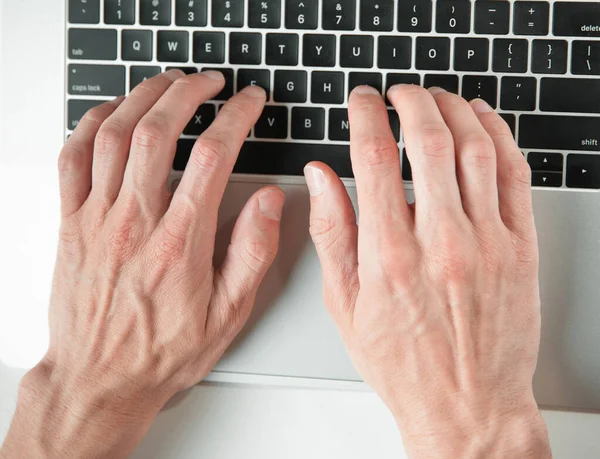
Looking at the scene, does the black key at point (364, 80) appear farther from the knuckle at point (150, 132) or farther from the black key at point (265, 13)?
the knuckle at point (150, 132)

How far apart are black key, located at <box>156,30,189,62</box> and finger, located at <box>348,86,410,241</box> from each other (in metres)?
0.27

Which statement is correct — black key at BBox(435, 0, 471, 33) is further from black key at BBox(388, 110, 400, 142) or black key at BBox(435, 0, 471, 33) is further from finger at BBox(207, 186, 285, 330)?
finger at BBox(207, 186, 285, 330)

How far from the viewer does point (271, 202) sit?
26.0 inches

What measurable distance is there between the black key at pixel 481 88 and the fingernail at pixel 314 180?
0.24 metres

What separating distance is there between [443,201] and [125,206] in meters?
0.42

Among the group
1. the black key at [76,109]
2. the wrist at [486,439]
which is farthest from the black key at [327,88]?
the wrist at [486,439]

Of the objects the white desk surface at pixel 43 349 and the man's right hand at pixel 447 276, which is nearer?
the man's right hand at pixel 447 276

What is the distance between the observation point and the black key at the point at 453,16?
667 mm

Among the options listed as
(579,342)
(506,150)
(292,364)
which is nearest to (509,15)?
(506,150)

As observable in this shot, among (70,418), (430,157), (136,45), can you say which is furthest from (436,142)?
(70,418)

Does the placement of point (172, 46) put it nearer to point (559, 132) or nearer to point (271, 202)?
point (271, 202)

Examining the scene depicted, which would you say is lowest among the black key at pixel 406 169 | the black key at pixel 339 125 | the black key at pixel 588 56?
the black key at pixel 406 169

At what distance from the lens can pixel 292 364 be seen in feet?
2.35

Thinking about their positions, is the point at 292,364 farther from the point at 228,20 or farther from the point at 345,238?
the point at 228,20
